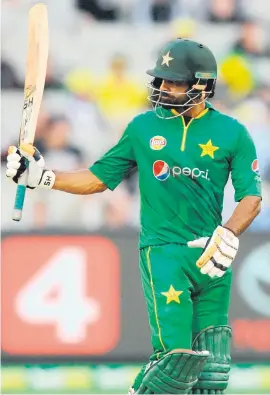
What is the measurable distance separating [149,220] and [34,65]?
3.01ft

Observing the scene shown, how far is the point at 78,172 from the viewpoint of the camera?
4820 millimetres

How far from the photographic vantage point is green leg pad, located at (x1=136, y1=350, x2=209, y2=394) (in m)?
4.46

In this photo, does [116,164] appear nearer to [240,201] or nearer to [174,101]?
[174,101]

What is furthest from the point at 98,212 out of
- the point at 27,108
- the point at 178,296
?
the point at 178,296

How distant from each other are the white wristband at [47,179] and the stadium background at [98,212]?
3.00 meters

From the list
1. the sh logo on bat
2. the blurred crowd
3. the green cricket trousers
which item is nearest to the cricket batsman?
the green cricket trousers

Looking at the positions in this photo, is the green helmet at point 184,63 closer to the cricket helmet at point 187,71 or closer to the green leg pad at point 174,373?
the cricket helmet at point 187,71

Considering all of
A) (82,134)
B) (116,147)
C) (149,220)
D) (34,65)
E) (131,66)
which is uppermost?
(131,66)

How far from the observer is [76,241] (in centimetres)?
777

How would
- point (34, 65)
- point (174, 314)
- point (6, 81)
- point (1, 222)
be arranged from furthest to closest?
point (6, 81), point (1, 222), point (34, 65), point (174, 314)

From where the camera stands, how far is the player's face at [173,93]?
15.2 ft

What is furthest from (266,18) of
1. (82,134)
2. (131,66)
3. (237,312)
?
(237,312)

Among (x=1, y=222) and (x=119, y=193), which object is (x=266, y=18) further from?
(x=1, y=222)

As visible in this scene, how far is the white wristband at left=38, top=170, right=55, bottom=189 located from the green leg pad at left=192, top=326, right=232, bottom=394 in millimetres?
890
